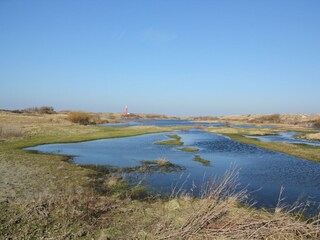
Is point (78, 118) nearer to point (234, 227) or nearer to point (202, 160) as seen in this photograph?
point (202, 160)

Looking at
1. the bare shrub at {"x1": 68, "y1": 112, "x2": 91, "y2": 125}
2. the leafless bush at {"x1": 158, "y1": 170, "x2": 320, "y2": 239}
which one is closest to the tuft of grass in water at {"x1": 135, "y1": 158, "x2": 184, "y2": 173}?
the leafless bush at {"x1": 158, "y1": 170, "x2": 320, "y2": 239}

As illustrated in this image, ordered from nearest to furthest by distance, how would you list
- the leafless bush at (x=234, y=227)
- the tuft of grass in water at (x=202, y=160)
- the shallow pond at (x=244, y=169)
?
1. the leafless bush at (x=234, y=227)
2. the shallow pond at (x=244, y=169)
3. the tuft of grass in water at (x=202, y=160)

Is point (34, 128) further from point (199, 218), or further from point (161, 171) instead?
point (199, 218)

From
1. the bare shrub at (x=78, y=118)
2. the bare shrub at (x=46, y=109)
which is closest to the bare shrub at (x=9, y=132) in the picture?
the bare shrub at (x=78, y=118)

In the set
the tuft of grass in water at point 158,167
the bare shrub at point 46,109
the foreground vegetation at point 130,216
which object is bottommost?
the tuft of grass in water at point 158,167

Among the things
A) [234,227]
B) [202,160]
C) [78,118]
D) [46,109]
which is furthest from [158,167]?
[46,109]

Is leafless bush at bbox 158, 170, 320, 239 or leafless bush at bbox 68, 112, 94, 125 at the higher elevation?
leafless bush at bbox 68, 112, 94, 125

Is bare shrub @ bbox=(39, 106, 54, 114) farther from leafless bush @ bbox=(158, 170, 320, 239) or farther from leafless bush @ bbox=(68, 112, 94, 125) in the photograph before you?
leafless bush @ bbox=(158, 170, 320, 239)

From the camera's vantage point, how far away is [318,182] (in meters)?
21.5

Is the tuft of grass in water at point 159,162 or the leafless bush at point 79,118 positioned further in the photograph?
the leafless bush at point 79,118

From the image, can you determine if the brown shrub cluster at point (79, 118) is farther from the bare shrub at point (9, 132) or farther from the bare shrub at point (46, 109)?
the bare shrub at point (9, 132)

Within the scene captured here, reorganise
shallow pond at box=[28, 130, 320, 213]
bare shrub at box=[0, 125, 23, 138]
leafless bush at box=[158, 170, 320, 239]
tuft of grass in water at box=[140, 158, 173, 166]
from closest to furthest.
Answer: leafless bush at box=[158, 170, 320, 239]
shallow pond at box=[28, 130, 320, 213]
tuft of grass in water at box=[140, 158, 173, 166]
bare shrub at box=[0, 125, 23, 138]

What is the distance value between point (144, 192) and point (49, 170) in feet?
27.1

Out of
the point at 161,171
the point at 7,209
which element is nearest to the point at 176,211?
the point at 7,209
